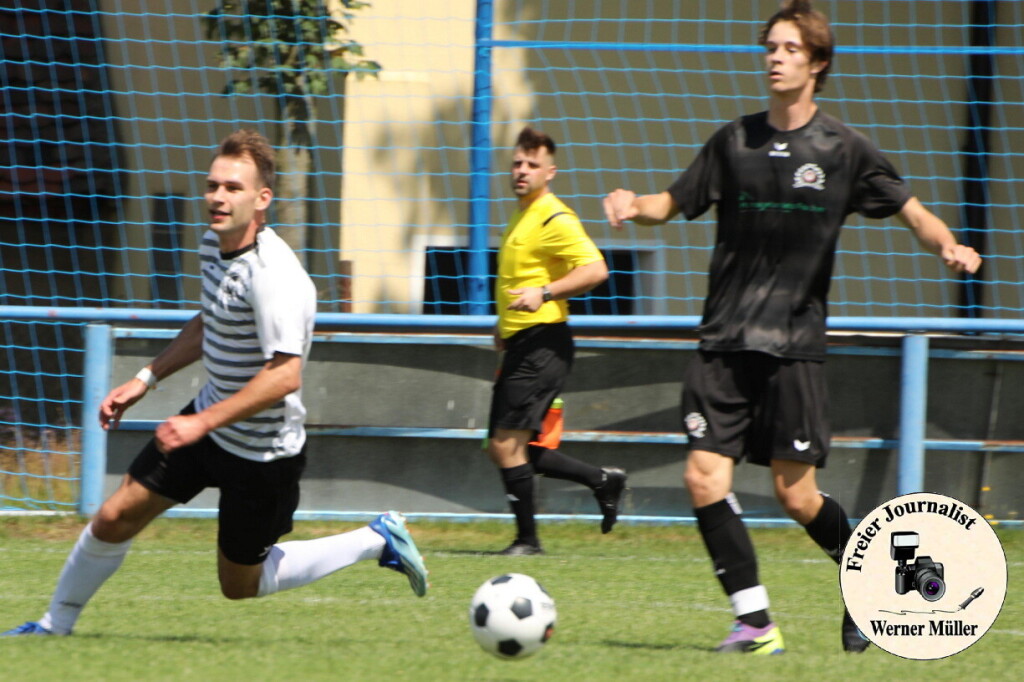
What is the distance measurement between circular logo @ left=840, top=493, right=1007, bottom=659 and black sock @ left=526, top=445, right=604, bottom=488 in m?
2.67

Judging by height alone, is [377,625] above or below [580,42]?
below

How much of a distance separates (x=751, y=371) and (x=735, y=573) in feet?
2.03

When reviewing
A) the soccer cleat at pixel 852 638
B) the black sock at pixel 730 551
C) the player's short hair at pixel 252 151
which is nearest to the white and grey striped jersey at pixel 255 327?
the player's short hair at pixel 252 151

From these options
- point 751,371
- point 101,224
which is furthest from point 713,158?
point 101,224

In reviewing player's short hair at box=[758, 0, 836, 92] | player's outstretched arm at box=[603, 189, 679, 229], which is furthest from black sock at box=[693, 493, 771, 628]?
player's short hair at box=[758, 0, 836, 92]

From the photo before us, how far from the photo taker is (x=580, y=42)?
8.62m

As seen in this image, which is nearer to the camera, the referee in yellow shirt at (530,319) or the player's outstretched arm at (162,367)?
the player's outstretched arm at (162,367)

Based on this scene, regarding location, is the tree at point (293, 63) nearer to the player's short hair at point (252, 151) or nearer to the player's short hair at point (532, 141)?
the player's short hair at point (532, 141)

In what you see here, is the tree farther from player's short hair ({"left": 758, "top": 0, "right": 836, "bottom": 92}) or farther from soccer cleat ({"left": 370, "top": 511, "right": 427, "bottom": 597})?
player's short hair ({"left": 758, "top": 0, "right": 836, "bottom": 92})

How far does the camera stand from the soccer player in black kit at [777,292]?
14.3 feet

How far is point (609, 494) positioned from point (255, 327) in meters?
3.02

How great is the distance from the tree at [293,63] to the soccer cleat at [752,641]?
178 inches

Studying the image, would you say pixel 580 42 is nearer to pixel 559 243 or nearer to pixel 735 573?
pixel 559 243

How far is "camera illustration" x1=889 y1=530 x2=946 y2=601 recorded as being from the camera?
4184 mm
